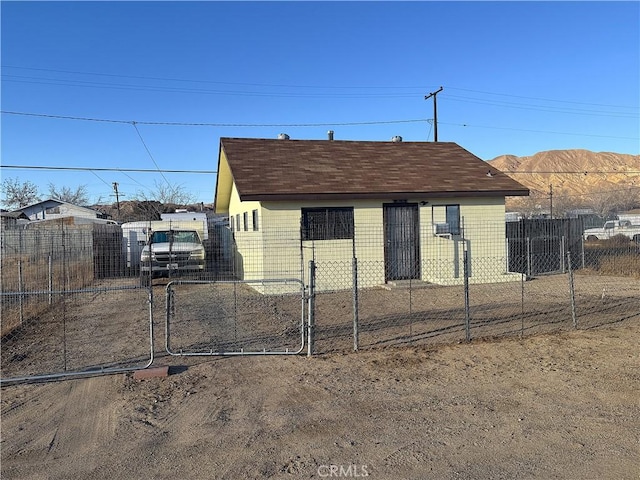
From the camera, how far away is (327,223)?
13.9 m

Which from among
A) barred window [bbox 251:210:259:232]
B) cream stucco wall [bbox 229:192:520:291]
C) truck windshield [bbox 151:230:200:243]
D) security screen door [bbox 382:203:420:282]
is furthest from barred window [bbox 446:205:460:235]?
truck windshield [bbox 151:230:200:243]

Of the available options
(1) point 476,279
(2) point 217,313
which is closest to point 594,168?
(1) point 476,279

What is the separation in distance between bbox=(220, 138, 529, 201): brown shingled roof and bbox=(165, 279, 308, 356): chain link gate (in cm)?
269

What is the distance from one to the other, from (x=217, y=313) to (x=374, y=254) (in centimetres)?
561

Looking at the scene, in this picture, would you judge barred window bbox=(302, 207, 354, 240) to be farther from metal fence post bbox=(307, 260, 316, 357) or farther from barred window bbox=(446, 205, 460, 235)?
metal fence post bbox=(307, 260, 316, 357)

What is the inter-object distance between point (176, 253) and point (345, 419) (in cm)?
1212

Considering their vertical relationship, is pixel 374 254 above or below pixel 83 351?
above

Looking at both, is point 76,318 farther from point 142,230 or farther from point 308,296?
point 142,230

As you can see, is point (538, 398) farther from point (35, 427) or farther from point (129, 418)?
point (35, 427)

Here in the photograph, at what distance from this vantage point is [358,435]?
4.23 m

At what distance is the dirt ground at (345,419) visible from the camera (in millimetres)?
3727

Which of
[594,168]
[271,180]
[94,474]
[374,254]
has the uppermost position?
[594,168]

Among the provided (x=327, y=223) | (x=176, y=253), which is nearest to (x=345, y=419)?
(x=327, y=223)

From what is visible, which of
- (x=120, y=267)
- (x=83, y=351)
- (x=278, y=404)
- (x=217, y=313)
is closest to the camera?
(x=278, y=404)
